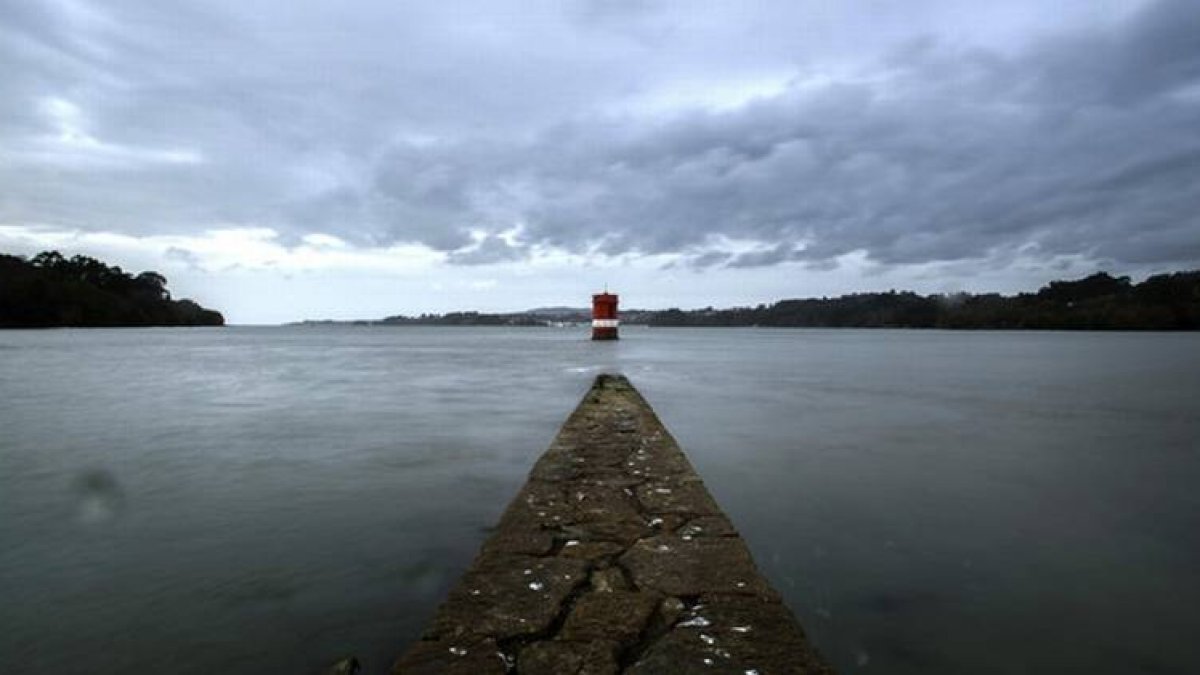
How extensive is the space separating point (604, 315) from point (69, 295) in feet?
296

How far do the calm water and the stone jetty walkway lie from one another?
0.69 meters

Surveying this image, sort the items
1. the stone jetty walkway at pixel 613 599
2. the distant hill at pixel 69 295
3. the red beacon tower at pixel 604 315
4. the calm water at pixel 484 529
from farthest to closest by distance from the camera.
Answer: the distant hill at pixel 69 295, the red beacon tower at pixel 604 315, the calm water at pixel 484 529, the stone jetty walkway at pixel 613 599

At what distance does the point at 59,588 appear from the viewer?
3.98m

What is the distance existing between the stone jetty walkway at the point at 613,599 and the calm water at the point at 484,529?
694 millimetres

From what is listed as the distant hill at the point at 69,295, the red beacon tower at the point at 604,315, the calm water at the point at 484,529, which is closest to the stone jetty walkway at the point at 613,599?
the calm water at the point at 484,529

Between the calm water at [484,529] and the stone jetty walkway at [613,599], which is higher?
the stone jetty walkway at [613,599]

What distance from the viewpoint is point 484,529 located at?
5.26m

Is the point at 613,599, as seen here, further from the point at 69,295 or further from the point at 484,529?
the point at 69,295

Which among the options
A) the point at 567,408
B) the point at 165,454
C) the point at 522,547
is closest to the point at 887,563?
Answer: the point at 522,547

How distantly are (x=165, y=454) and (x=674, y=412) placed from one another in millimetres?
9020

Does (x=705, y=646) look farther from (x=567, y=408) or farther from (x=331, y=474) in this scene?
(x=567, y=408)

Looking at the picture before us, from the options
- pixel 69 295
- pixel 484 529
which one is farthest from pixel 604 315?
pixel 69 295

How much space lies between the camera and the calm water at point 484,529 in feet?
11.1

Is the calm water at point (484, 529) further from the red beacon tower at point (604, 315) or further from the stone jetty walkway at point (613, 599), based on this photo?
the red beacon tower at point (604, 315)
